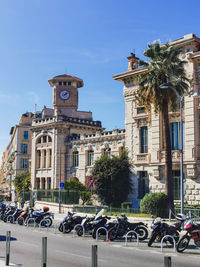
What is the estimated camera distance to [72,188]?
4109 cm

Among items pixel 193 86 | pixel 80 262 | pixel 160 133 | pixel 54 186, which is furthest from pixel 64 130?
pixel 80 262

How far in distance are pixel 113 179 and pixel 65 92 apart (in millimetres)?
28352

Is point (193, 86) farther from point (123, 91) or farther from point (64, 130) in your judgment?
point (64, 130)

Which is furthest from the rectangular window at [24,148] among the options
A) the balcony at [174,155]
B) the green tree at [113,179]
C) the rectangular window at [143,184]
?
the balcony at [174,155]

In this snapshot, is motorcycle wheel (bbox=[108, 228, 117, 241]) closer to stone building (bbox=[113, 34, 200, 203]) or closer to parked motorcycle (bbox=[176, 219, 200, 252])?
parked motorcycle (bbox=[176, 219, 200, 252])

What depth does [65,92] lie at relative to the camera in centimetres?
5956

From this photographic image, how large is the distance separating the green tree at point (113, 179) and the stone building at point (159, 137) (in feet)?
2.89

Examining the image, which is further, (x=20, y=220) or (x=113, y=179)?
(x=113, y=179)

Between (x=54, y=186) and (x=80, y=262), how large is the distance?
37.4 metres

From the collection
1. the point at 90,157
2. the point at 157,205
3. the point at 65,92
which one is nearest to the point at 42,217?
the point at 157,205

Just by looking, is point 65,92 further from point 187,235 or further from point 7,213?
point 187,235

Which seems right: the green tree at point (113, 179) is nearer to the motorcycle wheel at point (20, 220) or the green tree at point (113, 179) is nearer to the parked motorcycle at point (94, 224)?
the motorcycle wheel at point (20, 220)

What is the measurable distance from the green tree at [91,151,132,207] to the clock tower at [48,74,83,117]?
25.4 m

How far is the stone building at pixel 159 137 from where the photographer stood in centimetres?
2877
